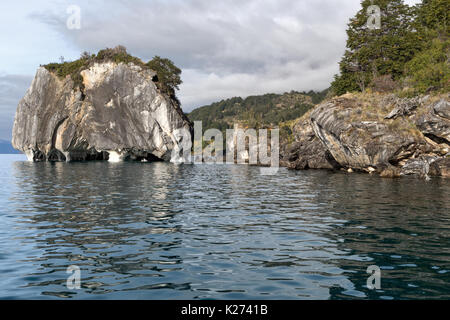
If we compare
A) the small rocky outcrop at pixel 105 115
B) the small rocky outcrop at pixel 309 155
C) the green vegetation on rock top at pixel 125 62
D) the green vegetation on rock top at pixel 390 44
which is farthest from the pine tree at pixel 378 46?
the green vegetation on rock top at pixel 125 62

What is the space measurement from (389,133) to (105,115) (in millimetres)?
68504

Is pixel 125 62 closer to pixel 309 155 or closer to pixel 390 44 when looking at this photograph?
pixel 309 155

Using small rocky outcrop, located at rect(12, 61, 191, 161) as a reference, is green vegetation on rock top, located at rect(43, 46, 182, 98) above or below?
above

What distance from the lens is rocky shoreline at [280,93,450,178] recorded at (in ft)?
129

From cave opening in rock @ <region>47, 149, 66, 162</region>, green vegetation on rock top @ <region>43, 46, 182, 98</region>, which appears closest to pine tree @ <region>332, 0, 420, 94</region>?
green vegetation on rock top @ <region>43, 46, 182, 98</region>

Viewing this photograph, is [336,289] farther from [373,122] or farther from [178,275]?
[373,122]

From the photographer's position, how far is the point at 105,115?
88312 mm

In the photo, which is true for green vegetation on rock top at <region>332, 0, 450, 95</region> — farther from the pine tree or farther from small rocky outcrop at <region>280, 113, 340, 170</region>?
small rocky outcrop at <region>280, 113, 340, 170</region>

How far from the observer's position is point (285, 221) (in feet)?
51.0

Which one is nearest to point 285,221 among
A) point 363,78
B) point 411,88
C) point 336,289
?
point 336,289

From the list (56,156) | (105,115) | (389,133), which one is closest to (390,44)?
(389,133)

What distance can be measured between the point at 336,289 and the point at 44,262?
765cm

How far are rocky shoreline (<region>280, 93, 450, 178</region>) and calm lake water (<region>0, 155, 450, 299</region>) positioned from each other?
69.2ft
